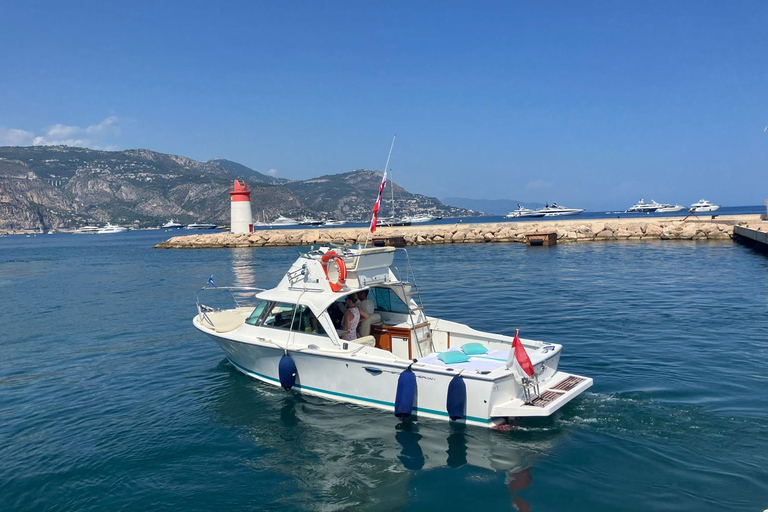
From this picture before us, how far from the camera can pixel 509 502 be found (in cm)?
739

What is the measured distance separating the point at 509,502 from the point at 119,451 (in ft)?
22.4

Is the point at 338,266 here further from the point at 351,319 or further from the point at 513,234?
the point at 513,234

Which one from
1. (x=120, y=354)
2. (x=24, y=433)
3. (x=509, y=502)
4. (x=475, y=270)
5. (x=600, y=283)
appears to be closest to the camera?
(x=509, y=502)

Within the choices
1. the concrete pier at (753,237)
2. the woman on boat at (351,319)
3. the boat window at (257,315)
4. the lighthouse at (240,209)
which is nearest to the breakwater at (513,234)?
the concrete pier at (753,237)

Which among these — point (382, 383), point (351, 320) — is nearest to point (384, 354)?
point (382, 383)

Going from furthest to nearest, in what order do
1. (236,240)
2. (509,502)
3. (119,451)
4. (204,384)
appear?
(236,240) → (204,384) → (119,451) → (509,502)

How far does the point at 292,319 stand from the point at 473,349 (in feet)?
12.9

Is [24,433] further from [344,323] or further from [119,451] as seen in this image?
[344,323]

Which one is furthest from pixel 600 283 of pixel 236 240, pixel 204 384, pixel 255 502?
pixel 236 240

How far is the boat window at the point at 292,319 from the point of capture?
37.9 ft

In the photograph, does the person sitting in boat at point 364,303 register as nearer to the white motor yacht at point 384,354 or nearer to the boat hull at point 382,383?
the white motor yacht at point 384,354

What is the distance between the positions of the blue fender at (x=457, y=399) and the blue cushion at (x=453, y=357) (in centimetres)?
A: 98

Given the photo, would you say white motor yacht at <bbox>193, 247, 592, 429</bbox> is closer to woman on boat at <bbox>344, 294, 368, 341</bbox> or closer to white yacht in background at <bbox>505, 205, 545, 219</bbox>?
woman on boat at <bbox>344, 294, 368, 341</bbox>

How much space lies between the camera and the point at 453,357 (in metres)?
10.3
